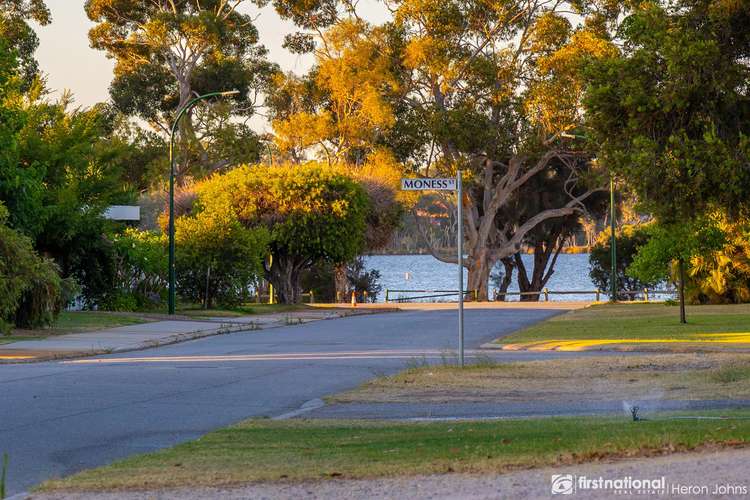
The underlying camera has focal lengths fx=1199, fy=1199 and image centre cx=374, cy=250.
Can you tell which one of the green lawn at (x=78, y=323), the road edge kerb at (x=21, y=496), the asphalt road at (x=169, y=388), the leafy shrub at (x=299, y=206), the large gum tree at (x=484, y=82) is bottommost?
the road edge kerb at (x=21, y=496)

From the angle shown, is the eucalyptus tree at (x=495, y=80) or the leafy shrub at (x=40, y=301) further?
the eucalyptus tree at (x=495, y=80)

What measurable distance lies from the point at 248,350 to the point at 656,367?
1015cm

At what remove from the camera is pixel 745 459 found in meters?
8.38

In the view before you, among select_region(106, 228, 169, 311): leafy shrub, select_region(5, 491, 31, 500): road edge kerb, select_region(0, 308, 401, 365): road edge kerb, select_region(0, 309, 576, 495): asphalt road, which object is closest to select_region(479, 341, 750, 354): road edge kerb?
select_region(0, 309, 576, 495): asphalt road

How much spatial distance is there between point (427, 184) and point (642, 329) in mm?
16237

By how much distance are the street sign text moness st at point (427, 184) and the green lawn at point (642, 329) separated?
342 inches

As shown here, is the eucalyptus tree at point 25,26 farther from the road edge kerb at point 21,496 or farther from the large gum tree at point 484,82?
the road edge kerb at point 21,496

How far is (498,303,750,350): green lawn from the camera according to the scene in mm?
26803

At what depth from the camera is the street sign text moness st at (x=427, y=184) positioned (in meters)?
17.2

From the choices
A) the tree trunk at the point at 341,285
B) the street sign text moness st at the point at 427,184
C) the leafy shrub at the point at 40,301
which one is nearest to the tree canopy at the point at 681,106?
the street sign text moness st at the point at 427,184

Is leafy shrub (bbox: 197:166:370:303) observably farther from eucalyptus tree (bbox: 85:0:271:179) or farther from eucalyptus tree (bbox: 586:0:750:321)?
eucalyptus tree (bbox: 586:0:750:321)

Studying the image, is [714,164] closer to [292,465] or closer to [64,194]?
[292,465]

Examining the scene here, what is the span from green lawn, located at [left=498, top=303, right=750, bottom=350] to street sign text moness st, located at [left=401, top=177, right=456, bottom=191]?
342 inches

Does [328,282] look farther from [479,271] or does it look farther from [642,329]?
[642,329]
